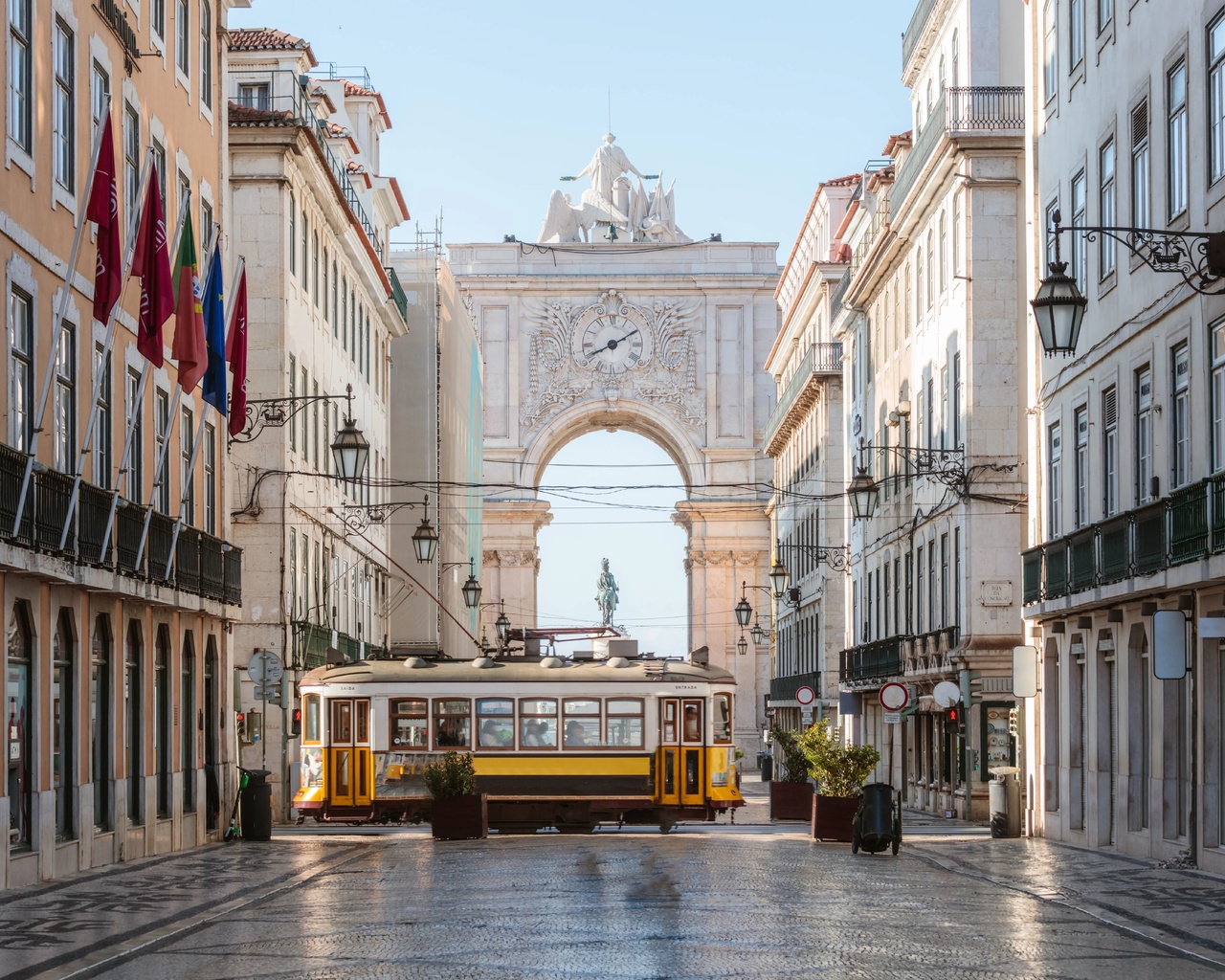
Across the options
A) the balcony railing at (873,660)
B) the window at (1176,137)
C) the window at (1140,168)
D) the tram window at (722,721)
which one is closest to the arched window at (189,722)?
the tram window at (722,721)

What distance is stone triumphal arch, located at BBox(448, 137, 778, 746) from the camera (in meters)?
92.4

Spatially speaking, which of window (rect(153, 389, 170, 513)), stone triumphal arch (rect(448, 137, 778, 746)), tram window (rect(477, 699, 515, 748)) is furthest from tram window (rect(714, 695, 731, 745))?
stone triumphal arch (rect(448, 137, 778, 746))

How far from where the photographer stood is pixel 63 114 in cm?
2312

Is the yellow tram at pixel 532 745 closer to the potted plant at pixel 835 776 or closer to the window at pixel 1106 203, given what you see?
the potted plant at pixel 835 776

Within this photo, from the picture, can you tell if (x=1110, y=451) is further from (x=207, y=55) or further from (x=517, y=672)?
(x=207, y=55)

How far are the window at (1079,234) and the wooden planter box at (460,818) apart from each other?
10.2 meters

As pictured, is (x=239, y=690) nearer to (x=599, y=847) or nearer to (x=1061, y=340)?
(x=599, y=847)

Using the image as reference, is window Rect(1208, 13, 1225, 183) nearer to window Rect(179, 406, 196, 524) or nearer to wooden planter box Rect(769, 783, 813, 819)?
window Rect(179, 406, 196, 524)

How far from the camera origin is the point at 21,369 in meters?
21.3

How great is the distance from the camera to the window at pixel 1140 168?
25656mm

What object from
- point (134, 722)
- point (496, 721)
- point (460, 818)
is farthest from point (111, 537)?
point (496, 721)

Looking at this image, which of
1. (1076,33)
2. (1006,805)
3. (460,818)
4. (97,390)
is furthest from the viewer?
(1006,805)

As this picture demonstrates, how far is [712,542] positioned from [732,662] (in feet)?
20.2

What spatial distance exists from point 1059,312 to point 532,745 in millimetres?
13112
